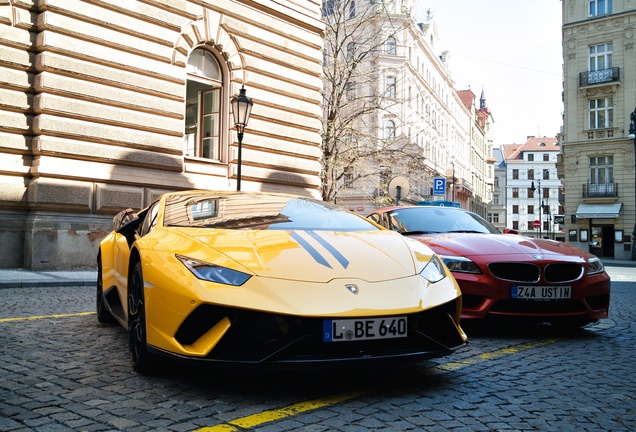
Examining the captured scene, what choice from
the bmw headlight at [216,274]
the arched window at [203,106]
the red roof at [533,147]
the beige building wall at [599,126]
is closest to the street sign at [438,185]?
the arched window at [203,106]

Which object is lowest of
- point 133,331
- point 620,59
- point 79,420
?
point 79,420

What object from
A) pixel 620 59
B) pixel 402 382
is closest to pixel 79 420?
pixel 402 382

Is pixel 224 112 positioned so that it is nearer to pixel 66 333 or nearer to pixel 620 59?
pixel 66 333

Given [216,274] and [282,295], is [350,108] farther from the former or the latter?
[282,295]

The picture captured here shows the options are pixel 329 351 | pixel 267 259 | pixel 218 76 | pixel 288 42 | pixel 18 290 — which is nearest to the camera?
pixel 329 351

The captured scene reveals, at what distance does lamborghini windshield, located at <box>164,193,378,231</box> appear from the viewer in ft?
14.9

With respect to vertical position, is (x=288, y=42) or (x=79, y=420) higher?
(x=288, y=42)

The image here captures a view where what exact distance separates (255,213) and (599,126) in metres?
43.6

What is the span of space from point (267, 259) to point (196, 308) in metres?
0.53

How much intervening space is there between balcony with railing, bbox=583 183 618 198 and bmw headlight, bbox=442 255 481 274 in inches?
1573

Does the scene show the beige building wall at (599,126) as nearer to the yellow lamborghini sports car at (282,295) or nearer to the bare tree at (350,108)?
the bare tree at (350,108)

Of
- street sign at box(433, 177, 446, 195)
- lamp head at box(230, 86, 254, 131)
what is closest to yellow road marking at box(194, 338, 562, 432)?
lamp head at box(230, 86, 254, 131)

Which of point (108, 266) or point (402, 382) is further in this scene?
point (108, 266)

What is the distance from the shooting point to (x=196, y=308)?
3.44m
